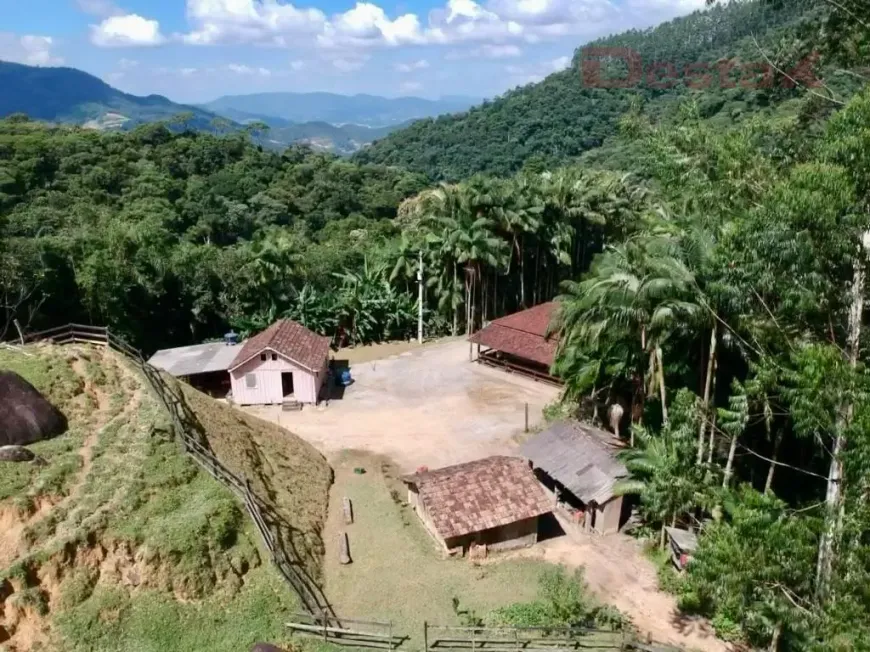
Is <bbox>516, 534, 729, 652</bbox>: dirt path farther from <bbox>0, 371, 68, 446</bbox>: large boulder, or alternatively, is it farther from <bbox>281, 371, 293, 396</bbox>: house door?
<bbox>281, 371, 293, 396</bbox>: house door

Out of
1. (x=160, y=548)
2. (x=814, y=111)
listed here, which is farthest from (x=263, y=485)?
(x=814, y=111)

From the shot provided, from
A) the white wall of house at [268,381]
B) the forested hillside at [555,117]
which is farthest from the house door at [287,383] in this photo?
the forested hillside at [555,117]

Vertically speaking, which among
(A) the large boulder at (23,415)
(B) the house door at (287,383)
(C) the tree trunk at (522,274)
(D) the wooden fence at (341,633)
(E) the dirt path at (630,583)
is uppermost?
(C) the tree trunk at (522,274)

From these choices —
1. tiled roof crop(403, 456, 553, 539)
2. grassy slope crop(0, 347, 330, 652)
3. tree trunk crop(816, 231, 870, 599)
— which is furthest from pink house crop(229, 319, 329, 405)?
tree trunk crop(816, 231, 870, 599)

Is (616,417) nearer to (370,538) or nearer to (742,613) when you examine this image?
(370,538)

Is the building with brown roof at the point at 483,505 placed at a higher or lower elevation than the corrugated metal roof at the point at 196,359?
lower

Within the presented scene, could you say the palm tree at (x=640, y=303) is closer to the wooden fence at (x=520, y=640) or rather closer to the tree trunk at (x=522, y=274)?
the wooden fence at (x=520, y=640)

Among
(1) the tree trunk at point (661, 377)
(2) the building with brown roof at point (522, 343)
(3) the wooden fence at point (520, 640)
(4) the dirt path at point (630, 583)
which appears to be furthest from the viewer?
(2) the building with brown roof at point (522, 343)
